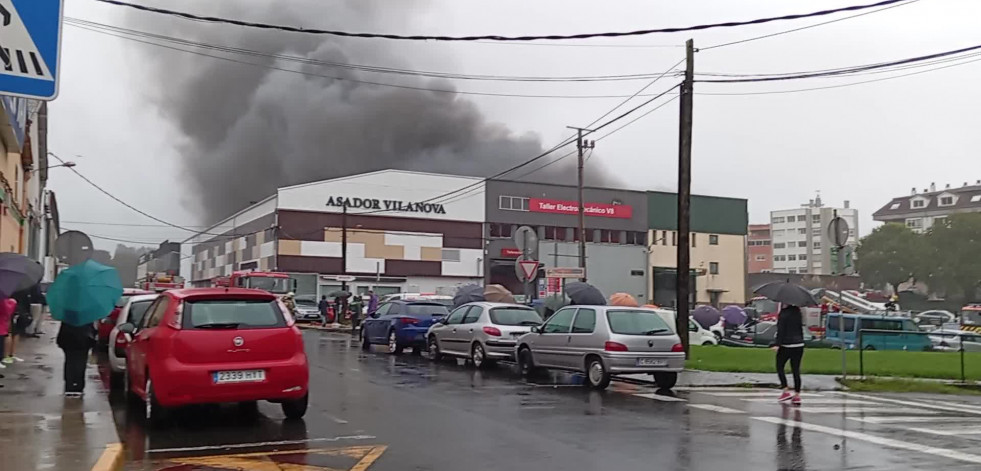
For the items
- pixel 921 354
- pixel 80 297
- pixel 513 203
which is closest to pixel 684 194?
pixel 921 354

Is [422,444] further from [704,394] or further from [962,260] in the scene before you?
[962,260]

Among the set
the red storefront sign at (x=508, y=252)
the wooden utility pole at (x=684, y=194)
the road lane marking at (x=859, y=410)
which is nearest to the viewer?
the road lane marking at (x=859, y=410)

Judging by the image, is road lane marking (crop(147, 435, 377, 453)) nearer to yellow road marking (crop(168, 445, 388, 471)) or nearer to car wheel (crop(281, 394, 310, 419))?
yellow road marking (crop(168, 445, 388, 471))

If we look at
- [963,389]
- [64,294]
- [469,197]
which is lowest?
[963,389]

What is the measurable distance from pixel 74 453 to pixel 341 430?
2.72 metres

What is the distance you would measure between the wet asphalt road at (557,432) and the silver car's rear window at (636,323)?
3.36 ft

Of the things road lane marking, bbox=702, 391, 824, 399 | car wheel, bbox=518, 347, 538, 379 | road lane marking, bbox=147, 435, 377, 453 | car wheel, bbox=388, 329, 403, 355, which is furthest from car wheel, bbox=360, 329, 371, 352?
road lane marking, bbox=147, 435, 377, 453

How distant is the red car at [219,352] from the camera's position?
9.23 m

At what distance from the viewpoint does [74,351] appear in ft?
39.0

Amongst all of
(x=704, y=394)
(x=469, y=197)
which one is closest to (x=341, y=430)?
(x=704, y=394)

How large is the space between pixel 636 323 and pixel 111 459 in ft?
30.7

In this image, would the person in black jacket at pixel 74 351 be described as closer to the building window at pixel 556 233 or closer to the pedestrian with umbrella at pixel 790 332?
the pedestrian with umbrella at pixel 790 332

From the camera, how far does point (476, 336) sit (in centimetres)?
1848

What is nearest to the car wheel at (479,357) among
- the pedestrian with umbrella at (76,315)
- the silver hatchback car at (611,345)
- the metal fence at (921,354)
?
the silver hatchback car at (611,345)
